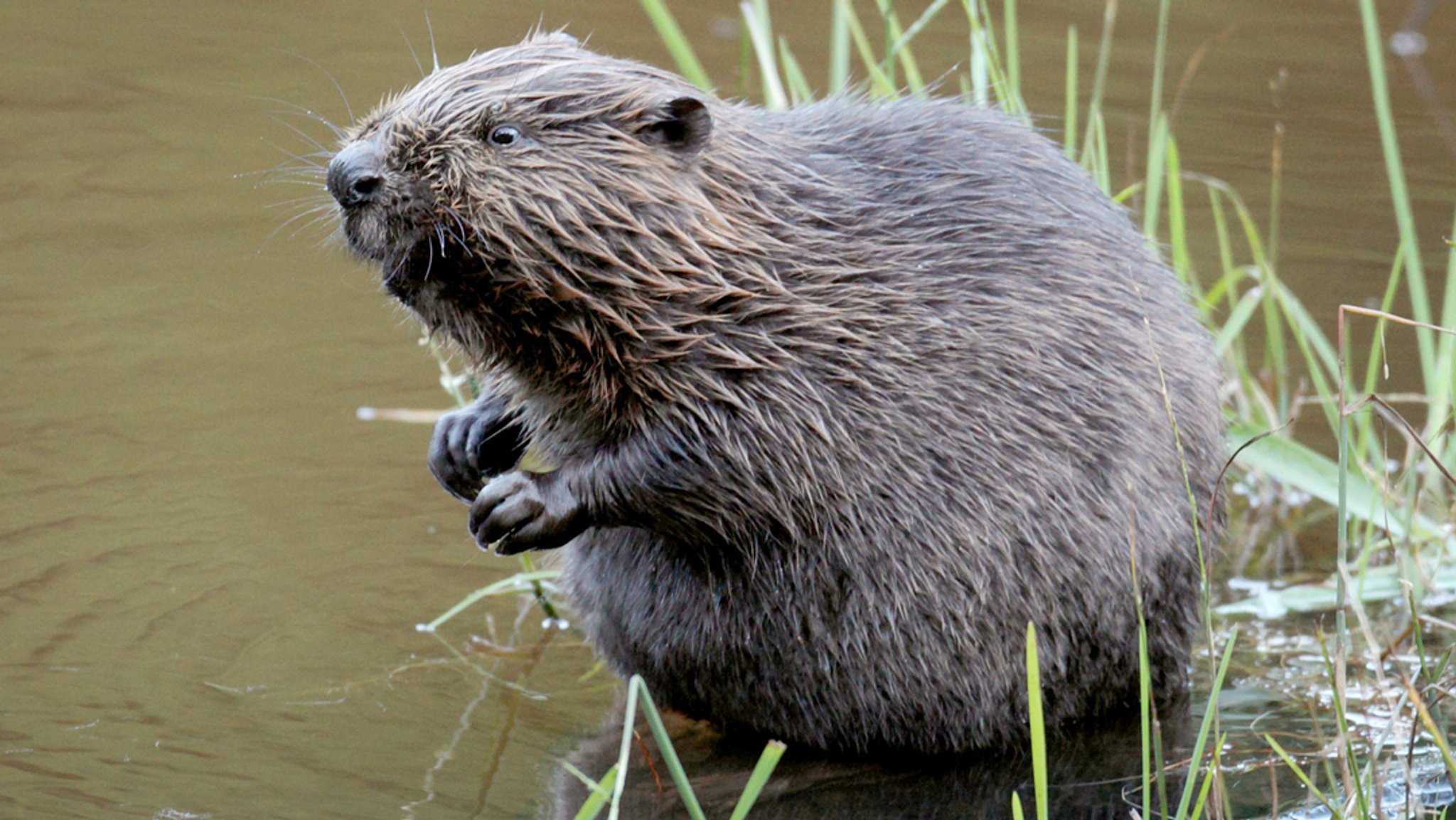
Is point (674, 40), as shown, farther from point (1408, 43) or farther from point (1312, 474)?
point (1408, 43)

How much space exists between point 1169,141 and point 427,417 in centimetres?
199

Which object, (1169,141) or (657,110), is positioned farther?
(1169,141)

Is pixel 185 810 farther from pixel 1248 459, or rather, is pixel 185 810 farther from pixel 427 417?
pixel 1248 459

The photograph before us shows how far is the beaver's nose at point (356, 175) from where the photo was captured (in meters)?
3.04

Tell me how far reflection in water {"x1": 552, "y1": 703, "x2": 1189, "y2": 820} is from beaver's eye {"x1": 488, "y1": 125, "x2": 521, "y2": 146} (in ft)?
3.52

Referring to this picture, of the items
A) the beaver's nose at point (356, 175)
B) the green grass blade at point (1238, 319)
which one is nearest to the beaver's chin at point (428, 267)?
the beaver's nose at point (356, 175)

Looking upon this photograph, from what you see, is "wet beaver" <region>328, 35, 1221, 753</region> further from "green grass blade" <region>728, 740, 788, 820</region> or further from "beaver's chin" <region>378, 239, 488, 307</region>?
"green grass blade" <region>728, 740, 788, 820</region>

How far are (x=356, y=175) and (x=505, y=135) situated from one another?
0.26 metres

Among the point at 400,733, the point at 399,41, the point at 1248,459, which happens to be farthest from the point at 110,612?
the point at 399,41

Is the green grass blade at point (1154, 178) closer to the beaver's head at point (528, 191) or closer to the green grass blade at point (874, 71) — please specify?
the green grass blade at point (874, 71)

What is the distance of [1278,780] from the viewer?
3455 mm

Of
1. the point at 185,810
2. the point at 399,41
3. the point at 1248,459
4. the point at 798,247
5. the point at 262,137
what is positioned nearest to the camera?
the point at 185,810

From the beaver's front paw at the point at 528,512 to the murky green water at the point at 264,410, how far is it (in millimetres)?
454

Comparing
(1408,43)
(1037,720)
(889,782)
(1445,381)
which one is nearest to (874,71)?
(1445,381)
